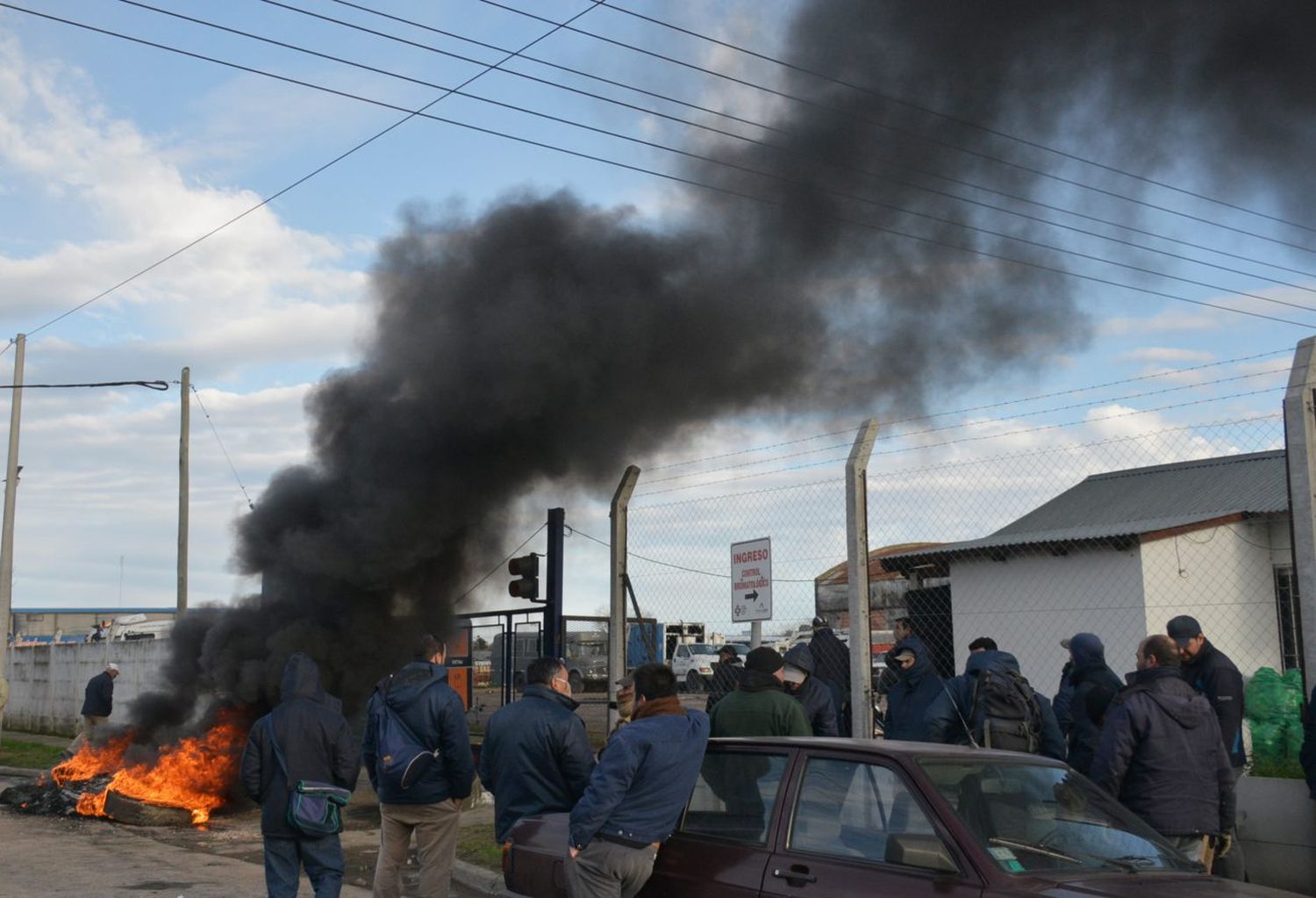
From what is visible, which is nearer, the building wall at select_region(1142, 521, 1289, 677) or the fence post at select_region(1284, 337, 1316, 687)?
the fence post at select_region(1284, 337, 1316, 687)

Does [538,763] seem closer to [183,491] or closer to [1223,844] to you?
[1223,844]

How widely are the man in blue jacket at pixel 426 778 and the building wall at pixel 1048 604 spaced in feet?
37.2

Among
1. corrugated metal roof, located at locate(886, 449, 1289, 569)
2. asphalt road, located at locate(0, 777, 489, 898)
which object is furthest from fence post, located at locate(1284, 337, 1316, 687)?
corrugated metal roof, located at locate(886, 449, 1289, 569)

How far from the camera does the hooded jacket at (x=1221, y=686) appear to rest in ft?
21.1

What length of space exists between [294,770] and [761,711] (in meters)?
2.39

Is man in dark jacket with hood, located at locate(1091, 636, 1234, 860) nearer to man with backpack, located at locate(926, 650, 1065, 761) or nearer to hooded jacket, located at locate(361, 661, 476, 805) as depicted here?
man with backpack, located at locate(926, 650, 1065, 761)

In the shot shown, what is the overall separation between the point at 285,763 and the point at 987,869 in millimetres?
3661

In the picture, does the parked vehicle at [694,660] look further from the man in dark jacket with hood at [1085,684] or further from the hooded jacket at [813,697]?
the man in dark jacket with hood at [1085,684]

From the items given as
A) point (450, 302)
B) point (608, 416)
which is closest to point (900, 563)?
point (608, 416)

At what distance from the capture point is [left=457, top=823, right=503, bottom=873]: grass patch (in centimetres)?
950

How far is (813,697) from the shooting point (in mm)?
7750

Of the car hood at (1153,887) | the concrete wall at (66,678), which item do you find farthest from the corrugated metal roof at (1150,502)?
the concrete wall at (66,678)

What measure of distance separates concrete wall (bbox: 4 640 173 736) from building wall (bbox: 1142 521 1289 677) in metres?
15.9

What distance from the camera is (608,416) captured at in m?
14.9
